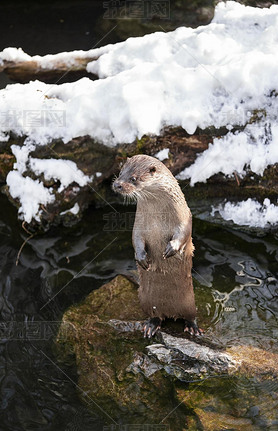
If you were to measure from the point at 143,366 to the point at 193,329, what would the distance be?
0.46 metres

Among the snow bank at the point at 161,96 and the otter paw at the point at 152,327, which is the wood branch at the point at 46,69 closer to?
the snow bank at the point at 161,96

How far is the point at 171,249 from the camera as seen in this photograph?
352cm

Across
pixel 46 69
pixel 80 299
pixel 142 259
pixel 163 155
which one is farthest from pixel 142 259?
pixel 46 69

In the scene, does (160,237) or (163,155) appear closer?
(160,237)

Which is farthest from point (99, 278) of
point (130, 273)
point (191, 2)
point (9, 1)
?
point (9, 1)

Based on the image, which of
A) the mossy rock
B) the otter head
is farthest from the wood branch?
the otter head

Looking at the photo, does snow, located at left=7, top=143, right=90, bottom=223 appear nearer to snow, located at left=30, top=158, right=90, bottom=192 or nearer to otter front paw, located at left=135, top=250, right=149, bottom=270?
snow, located at left=30, top=158, right=90, bottom=192

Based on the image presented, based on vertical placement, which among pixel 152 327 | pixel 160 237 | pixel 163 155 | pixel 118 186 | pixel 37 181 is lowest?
pixel 152 327

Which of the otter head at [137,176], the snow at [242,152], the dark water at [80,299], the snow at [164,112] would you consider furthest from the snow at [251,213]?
the otter head at [137,176]

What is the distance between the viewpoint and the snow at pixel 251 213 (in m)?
4.95

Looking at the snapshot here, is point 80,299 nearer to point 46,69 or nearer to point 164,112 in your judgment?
point 164,112

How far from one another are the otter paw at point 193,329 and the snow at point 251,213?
1.27m

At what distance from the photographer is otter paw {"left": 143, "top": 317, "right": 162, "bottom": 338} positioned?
411cm

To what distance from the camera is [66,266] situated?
16.1 feet
